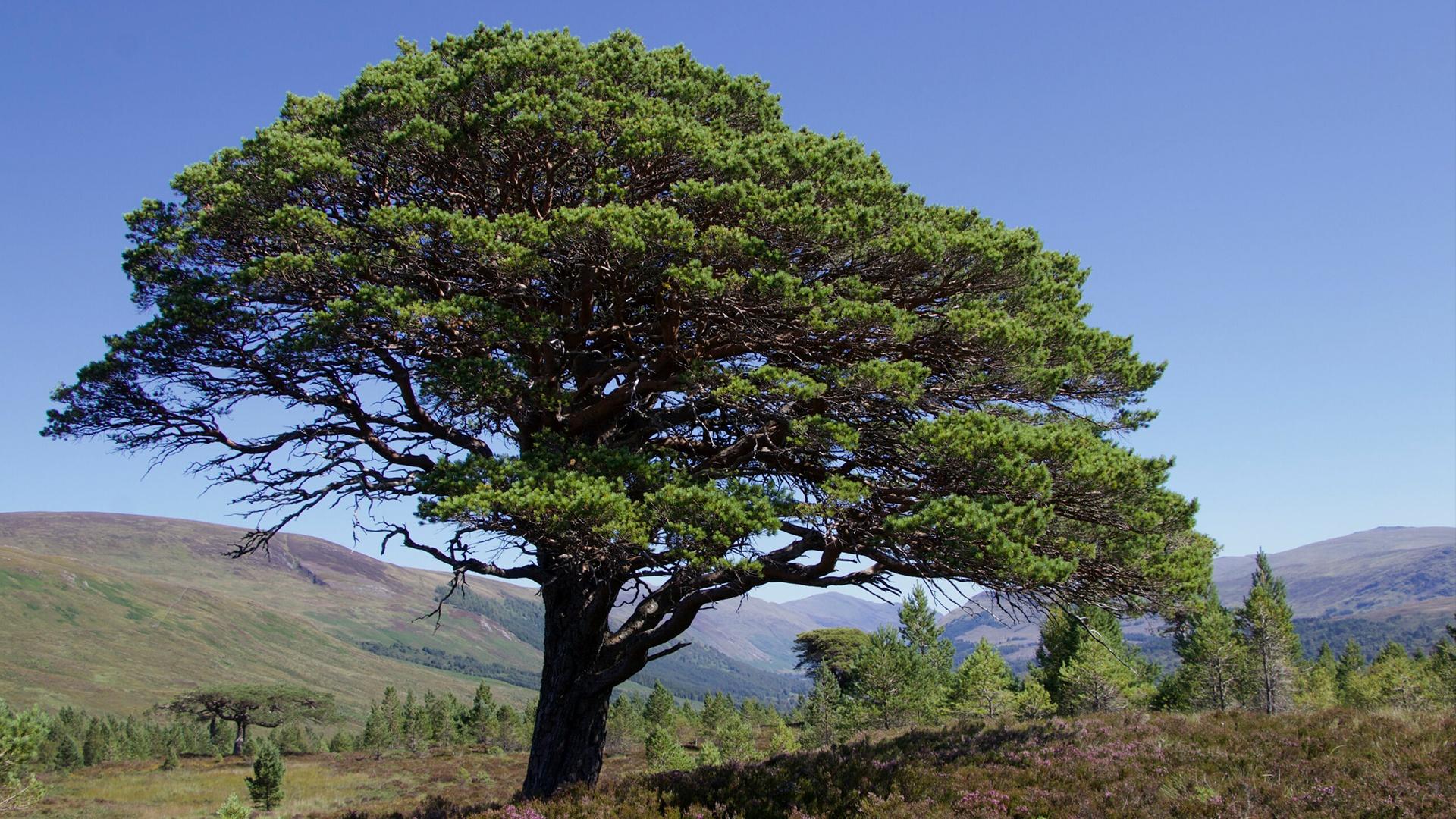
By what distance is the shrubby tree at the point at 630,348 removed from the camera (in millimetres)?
9734

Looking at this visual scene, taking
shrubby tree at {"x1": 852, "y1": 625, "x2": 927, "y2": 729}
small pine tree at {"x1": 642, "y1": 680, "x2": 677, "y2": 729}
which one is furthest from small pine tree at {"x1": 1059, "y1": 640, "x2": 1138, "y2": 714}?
small pine tree at {"x1": 642, "y1": 680, "x2": 677, "y2": 729}

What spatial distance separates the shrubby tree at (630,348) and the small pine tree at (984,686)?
1631 inches

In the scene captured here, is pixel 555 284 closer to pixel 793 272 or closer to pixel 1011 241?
pixel 793 272

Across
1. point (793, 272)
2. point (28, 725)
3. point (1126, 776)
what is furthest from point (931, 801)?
point (28, 725)

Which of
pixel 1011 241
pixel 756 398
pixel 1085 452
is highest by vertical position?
pixel 1011 241

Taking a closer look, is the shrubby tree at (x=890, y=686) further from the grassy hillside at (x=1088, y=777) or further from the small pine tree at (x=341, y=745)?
the small pine tree at (x=341, y=745)

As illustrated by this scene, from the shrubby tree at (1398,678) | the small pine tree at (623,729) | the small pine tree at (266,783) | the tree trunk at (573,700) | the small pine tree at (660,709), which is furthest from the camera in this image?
the small pine tree at (660,709)

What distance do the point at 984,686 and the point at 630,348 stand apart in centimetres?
4554

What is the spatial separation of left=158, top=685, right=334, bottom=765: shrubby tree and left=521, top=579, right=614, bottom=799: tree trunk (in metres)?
79.8

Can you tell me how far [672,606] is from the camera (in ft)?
40.4

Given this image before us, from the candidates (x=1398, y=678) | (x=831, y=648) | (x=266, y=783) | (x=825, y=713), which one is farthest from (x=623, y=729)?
(x=1398, y=678)

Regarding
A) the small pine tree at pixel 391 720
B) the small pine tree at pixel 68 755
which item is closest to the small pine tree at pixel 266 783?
the small pine tree at pixel 391 720

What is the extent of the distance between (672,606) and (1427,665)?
304 feet

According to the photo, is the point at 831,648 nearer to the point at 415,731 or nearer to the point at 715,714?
the point at 715,714
